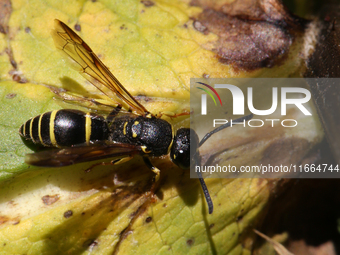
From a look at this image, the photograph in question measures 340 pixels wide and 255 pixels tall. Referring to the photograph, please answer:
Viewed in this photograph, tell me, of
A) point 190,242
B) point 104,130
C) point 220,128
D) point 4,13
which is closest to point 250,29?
point 220,128

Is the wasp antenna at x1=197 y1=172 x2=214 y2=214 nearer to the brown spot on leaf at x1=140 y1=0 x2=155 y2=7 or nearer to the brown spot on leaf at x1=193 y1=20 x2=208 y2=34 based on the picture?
the brown spot on leaf at x1=193 y1=20 x2=208 y2=34

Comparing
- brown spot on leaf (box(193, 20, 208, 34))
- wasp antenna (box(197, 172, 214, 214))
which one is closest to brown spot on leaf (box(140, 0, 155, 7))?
brown spot on leaf (box(193, 20, 208, 34))

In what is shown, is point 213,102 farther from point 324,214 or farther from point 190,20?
point 324,214

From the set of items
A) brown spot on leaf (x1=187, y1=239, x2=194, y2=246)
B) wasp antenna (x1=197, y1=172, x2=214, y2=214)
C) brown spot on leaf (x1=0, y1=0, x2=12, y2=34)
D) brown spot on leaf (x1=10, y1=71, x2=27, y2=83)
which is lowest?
brown spot on leaf (x1=187, y1=239, x2=194, y2=246)

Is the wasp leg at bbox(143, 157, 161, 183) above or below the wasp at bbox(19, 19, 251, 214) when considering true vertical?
below

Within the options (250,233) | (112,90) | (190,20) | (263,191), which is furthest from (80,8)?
(250,233)

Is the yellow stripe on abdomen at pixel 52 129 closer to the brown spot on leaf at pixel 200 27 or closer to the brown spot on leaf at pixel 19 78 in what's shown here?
the brown spot on leaf at pixel 19 78

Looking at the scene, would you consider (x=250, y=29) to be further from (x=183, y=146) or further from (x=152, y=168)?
(x=152, y=168)
